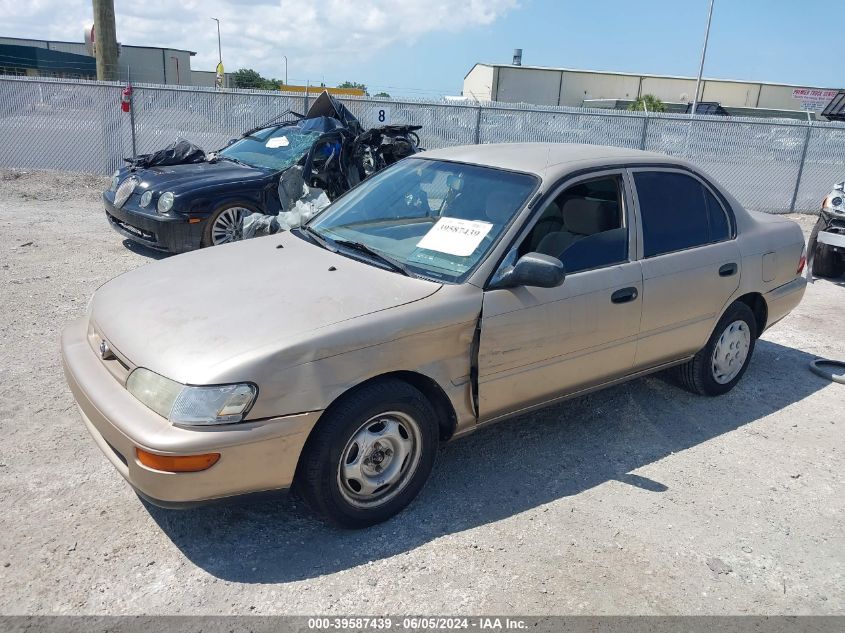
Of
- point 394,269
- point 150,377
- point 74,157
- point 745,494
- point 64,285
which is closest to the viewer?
point 150,377

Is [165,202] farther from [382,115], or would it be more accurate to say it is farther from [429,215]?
[382,115]

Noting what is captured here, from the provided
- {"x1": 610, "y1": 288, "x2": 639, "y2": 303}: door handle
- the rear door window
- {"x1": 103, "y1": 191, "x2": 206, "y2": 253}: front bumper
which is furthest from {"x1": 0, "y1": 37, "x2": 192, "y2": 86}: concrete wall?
{"x1": 610, "y1": 288, "x2": 639, "y2": 303}: door handle

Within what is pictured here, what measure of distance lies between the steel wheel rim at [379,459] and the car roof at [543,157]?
5.26 ft

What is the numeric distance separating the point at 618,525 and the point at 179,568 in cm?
207

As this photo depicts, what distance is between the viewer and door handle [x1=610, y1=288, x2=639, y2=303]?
3.97 m

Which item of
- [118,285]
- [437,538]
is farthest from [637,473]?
[118,285]

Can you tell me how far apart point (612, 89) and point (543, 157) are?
65.4 m

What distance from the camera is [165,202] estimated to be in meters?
7.61

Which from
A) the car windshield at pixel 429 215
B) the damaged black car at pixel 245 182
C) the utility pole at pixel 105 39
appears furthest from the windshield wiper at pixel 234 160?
the utility pole at pixel 105 39

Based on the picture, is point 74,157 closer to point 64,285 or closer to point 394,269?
point 64,285

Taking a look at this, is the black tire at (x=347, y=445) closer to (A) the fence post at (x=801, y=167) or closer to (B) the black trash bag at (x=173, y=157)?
(B) the black trash bag at (x=173, y=157)

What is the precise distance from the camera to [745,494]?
3852 millimetres

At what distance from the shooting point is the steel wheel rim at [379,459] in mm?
3178

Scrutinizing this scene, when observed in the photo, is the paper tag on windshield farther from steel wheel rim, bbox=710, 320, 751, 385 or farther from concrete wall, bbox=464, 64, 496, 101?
concrete wall, bbox=464, 64, 496, 101
